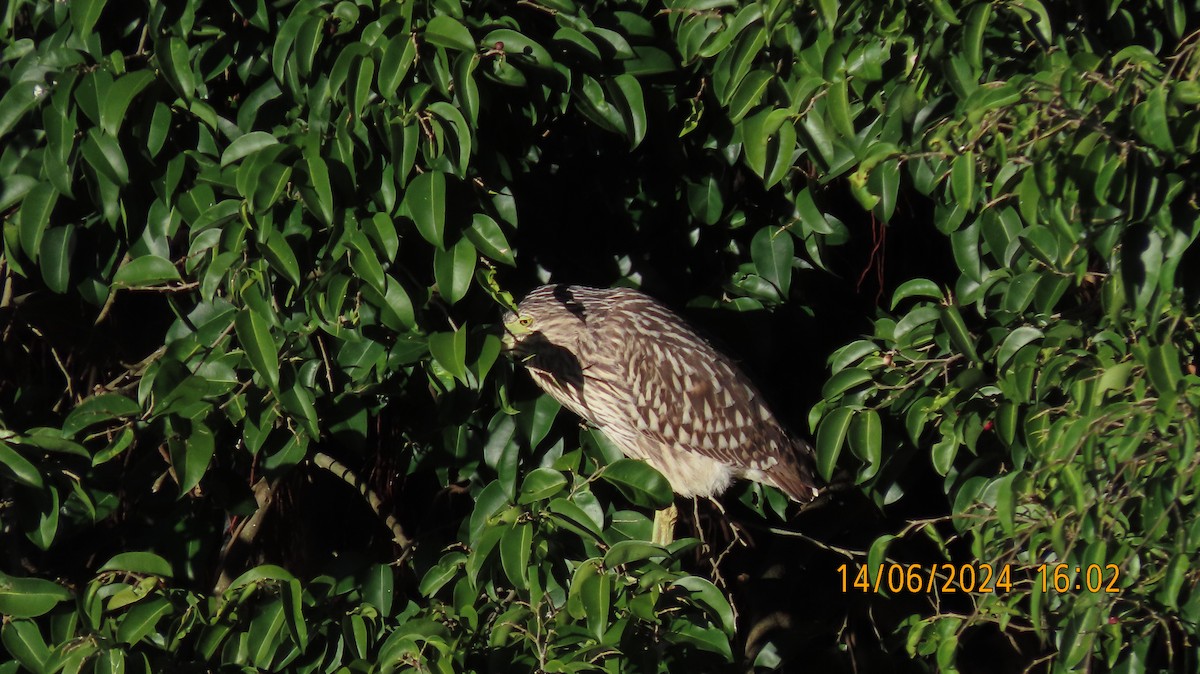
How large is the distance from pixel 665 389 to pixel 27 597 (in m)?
2.08

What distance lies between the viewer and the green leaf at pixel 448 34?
6.24 ft

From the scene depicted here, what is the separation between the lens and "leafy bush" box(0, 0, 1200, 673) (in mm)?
1876

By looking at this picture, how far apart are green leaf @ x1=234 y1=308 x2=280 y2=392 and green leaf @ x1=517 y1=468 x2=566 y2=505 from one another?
58cm

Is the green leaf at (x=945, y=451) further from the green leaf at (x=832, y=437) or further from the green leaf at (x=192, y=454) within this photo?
the green leaf at (x=192, y=454)

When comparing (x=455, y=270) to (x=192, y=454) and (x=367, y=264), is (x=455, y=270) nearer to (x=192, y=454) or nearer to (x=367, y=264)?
(x=367, y=264)

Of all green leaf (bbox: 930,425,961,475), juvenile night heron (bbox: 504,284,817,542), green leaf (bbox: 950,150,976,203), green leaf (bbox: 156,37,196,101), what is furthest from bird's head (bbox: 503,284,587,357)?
green leaf (bbox: 950,150,976,203)

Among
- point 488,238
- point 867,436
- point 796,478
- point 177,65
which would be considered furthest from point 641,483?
point 796,478

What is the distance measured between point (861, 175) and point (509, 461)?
1.13 meters

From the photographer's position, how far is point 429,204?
6.57 feet

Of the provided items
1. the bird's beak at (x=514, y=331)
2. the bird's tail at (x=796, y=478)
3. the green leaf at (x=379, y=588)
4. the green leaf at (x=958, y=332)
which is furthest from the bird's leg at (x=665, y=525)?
the green leaf at (x=958, y=332)

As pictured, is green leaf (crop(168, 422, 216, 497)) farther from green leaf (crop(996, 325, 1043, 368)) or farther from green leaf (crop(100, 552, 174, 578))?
green leaf (crop(996, 325, 1043, 368))

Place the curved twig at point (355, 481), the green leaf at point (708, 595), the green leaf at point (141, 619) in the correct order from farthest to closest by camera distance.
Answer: the curved twig at point (355, 481) < the green leaf at point (708, 595) < the green leaf at point (141, 619)

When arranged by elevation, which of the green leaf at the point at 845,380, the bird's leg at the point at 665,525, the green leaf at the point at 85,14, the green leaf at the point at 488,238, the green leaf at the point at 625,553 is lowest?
the bird's leg at the point at 665,525

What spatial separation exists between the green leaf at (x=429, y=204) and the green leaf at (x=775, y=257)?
3.42 feet
